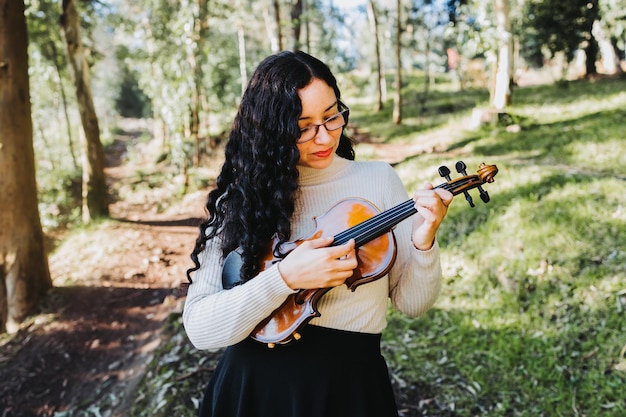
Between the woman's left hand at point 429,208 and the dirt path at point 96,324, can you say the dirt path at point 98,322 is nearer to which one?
the dirt path at point 96,324

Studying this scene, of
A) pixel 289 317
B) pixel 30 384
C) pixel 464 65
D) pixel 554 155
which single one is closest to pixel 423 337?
pixel 289 317

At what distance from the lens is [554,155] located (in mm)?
7676

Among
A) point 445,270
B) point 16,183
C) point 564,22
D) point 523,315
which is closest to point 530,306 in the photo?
point 523,315

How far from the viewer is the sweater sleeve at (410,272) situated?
155 centimetres

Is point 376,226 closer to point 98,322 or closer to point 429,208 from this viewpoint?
point 429,208

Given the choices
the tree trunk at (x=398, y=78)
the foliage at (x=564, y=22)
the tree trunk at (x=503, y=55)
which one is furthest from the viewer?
the tree trunk at (x=398, y=78)

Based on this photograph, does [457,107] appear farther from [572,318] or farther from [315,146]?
[315,146]

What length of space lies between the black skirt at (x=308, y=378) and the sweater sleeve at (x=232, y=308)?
7.9 inches

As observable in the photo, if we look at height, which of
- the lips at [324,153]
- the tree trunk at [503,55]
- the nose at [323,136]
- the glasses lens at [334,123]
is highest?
the tree trunk at [503,55]

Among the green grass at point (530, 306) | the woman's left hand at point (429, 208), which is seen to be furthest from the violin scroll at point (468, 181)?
the green grass at point (530, 306)

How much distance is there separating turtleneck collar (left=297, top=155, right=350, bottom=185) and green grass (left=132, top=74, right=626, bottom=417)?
2.46 meters

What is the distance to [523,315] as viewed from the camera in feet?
13.7

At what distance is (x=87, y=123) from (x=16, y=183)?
3.30m

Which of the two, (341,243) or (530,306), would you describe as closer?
(341,243)
